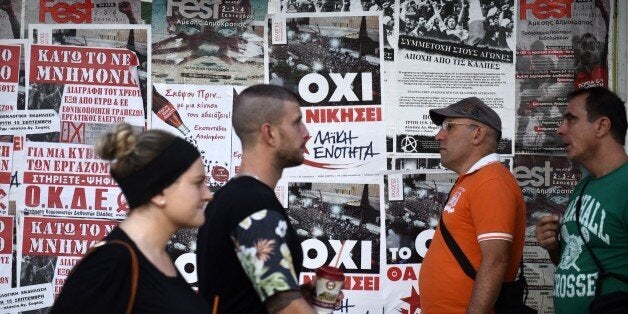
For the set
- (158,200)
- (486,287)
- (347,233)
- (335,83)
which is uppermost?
(335,83)

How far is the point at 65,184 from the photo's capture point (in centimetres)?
564

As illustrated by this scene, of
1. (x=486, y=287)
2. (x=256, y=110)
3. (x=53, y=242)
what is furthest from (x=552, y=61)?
(x=53, y=242)

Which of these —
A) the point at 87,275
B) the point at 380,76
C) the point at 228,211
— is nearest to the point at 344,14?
the point at 380,76

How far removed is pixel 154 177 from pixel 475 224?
1.89 m

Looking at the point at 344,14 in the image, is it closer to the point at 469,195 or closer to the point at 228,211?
the point at 469,195

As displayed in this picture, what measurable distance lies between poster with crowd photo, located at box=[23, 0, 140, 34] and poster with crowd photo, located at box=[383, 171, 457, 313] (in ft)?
6.03

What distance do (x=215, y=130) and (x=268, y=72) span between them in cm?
47

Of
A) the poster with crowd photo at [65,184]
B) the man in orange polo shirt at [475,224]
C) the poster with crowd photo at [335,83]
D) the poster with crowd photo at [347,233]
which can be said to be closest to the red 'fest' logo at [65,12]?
the poster with crowd photo at [65,184]

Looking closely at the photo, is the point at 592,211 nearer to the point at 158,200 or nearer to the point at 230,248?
the point at 230,248

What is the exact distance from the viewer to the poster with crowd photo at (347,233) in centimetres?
556

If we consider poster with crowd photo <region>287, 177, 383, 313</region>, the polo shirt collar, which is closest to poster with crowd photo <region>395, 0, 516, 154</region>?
poster with crowd photo <region>287, 177, 383, 313</region>

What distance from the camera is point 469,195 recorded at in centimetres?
443

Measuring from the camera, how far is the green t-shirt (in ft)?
13.6

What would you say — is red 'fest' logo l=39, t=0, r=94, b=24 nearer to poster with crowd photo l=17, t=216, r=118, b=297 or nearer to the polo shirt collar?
poster with crowd photo l=17, t=216, r=118, b=297
